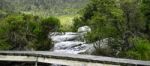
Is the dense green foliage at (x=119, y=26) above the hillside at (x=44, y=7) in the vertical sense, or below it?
above

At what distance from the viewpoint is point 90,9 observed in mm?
41656

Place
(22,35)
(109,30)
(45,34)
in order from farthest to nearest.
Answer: (45,34) < (22,35) < (109,30)

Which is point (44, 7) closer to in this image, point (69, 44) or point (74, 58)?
point (69, 44)

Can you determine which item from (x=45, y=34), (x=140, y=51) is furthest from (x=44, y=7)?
(x=140, y=51)

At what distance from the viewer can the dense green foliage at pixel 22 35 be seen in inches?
1243

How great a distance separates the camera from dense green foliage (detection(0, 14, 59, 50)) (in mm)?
31578

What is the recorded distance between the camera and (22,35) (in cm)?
3231

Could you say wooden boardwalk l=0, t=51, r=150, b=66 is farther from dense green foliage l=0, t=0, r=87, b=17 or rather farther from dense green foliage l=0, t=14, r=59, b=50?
dense green foliage l=0, t=0, r=87, b=17

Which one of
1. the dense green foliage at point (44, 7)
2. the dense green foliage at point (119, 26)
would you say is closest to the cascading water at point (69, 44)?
the dense green foliage at point (119, 26)

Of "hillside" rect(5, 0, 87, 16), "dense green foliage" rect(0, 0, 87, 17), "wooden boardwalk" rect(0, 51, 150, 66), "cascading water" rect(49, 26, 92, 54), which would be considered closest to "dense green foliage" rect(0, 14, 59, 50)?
"cascading water" rect(49, 26, 92, 54)

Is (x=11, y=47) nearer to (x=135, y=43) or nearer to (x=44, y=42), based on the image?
(x=44, y=42)

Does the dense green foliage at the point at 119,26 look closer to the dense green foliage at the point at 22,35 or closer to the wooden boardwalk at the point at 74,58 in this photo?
the dense green foliage at the point at 22,35

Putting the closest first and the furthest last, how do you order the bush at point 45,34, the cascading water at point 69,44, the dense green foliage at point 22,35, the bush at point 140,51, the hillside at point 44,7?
the bush at point 140,51 → the dense green foliage at point 22,35 → the cascading water at point 69,44 → the bush at point 45,34 → the hillside at point 44,7

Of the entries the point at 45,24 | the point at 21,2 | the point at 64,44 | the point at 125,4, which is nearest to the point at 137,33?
the point at 125,4
